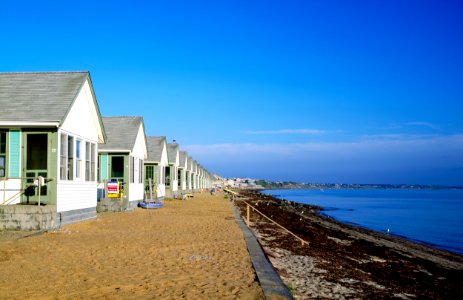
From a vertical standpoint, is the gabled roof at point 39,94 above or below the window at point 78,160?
above

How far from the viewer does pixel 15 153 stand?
47.5ft

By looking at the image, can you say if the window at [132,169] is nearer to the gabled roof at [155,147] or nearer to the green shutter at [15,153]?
the gabled roof at [155,147]

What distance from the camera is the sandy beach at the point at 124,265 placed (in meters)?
7.18

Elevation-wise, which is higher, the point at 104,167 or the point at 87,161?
the point at 87,161

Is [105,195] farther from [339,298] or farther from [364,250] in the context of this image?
[339,298]

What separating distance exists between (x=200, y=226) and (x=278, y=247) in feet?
14.2

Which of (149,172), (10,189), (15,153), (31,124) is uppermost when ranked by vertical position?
(31,124)

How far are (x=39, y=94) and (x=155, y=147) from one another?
20.1 m

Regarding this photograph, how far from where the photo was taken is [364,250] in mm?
17828

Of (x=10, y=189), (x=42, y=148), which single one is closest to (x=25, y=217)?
(x=10, y=189)

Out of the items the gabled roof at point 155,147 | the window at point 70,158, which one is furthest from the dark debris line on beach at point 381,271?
the gabled roof at point 155,147

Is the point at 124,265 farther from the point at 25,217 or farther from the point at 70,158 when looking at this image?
the point at 70,158

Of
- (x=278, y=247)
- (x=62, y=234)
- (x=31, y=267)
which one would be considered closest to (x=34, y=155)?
(x=62, y=234)

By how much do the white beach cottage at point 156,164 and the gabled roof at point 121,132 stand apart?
6883 millimetres
